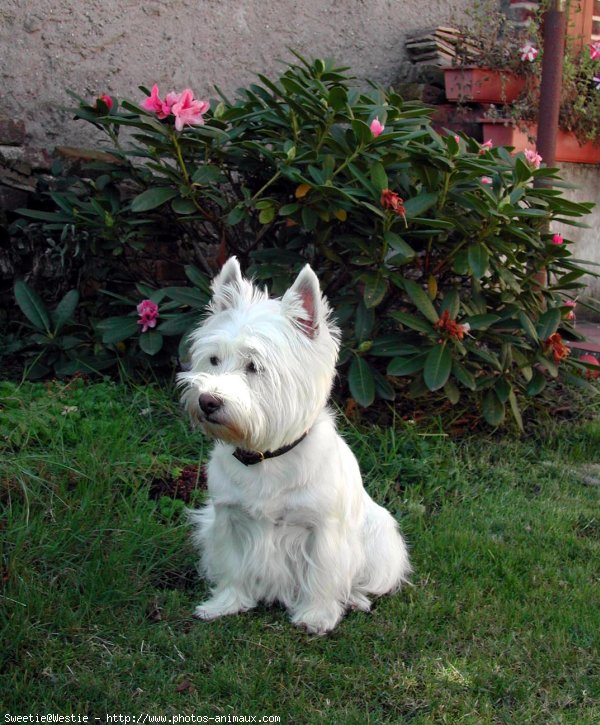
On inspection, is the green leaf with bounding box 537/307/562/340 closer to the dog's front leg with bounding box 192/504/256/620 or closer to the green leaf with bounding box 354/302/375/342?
the green leaf with bounding box 354/302/375/342

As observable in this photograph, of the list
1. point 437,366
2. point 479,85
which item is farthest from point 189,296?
point 479,85

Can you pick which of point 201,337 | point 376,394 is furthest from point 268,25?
point 201,337

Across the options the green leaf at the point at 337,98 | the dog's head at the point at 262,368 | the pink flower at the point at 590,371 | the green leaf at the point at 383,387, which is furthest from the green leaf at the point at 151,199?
the pink flower at the point at 590,371

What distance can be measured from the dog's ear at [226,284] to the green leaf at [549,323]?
2265mm

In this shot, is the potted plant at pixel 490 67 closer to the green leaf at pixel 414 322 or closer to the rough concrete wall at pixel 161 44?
the rough concrete wall at pixel 161 44

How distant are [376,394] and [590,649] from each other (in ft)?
6.38

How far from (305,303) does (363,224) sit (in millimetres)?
1712

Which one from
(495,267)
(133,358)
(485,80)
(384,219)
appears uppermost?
(485,80)

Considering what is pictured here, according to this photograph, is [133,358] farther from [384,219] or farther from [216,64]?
[216,64]

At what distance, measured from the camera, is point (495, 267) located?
454 cm

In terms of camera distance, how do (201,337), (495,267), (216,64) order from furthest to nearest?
1. (216,64)
2. (495,267)
3. (201,337)

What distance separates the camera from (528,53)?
662 centimetres

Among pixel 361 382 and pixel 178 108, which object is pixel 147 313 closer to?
pixel 178 108

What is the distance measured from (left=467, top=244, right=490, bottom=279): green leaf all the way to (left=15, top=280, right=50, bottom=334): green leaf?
2.21 m
